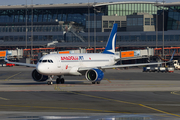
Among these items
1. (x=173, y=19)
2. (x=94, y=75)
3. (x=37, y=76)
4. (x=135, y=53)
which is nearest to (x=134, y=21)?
(x=173, y=19)

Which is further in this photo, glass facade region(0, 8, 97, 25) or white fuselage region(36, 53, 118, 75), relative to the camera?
glass facade region(0, 8, 97, 25)

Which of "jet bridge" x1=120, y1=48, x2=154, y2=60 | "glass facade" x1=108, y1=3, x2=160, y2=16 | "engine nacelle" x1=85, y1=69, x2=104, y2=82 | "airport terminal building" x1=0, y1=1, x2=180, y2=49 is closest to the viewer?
"engine nacelle" x1=85, y1=69, x2=104, y2=82

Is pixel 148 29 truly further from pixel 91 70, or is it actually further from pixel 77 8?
pixel 91 70

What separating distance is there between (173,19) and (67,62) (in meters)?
121

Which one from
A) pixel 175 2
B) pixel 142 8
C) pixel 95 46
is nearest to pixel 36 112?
pixel 95 46

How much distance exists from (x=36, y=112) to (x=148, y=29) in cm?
13875

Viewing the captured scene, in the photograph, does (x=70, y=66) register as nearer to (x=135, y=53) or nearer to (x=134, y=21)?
(x=135, y=53)

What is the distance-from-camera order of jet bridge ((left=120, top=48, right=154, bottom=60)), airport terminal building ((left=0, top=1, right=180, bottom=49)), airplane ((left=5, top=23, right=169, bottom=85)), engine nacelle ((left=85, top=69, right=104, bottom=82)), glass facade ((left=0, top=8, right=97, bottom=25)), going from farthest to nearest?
glass facade ((left=0, top=8, right=97, bottom=25))
airport terminal building ((left=0, top=1, right=180, bottom=49))
jet bridge ((left=120, top=48, right=154, bottom=60))
engine nacelle ((left=85, top=69, right=104, bottom=82))
airplane ((left=5, top=23, right=169, bottom=85))

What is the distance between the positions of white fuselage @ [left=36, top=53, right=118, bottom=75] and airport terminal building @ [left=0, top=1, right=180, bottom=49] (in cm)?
7845

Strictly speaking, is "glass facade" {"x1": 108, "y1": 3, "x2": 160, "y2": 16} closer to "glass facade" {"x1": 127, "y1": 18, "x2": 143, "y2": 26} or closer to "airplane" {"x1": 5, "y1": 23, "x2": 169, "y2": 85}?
"glass facade" {"x1": 127, "y1": 18, "x2": 143, "y2": 26}

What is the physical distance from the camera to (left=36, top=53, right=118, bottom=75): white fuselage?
148ft

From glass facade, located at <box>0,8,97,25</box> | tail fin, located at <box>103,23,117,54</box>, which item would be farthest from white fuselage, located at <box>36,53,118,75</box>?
glass facade, located at <box>0,8,97,25</box>

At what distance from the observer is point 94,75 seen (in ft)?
155

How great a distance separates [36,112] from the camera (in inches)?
877
